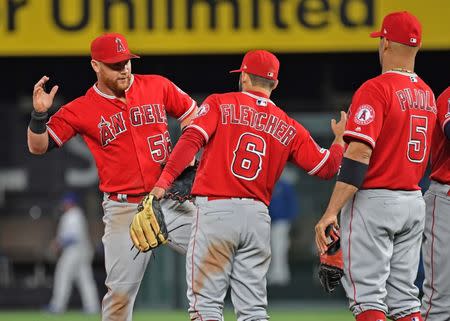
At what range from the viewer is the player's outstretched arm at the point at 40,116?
7789 mm

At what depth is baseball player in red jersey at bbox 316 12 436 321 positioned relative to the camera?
6840 millimetres

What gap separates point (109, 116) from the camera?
8055 mm

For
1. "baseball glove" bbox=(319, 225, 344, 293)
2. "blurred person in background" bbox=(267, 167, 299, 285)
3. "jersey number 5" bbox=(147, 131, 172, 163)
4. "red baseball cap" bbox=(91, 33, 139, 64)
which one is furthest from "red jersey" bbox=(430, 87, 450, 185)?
"blurred person in background" bbox=(267, 167, 299, 285)

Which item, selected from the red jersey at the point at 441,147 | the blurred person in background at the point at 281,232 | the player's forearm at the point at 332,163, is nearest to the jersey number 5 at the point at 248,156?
the player's forearm at the point at 332,163

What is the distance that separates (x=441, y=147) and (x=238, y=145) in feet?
3.99

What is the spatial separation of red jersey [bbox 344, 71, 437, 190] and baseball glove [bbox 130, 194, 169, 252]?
1206mm

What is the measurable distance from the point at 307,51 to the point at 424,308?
7522 millimetres

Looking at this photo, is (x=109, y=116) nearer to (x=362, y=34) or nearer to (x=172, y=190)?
(x=172, y=190)

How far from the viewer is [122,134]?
8.04 m

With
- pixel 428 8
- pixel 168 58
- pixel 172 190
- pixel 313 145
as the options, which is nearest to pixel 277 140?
pixel 313 145

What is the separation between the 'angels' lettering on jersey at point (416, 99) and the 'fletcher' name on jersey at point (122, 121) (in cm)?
182

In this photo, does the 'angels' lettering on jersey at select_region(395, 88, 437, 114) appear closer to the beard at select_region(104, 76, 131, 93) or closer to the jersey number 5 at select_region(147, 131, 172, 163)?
the jersey number 5 at select_region(147, 131, 172, 163)

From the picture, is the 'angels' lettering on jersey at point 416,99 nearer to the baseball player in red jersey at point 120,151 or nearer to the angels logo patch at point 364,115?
the angels logo patch at point 364,115

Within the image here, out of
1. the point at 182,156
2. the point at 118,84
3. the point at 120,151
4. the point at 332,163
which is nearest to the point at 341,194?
the point at 332,163
